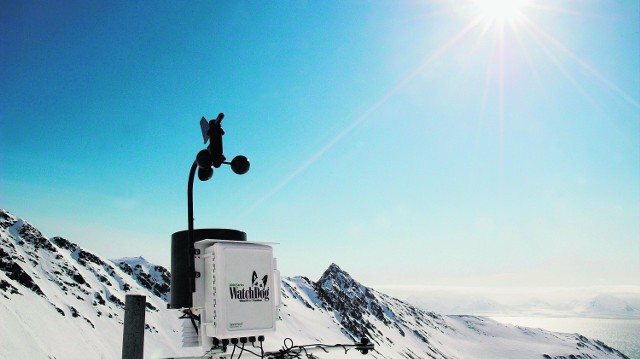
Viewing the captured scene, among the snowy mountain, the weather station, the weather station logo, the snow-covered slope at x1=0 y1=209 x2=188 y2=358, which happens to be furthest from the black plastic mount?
the snow-covered slope at x1=0 y1=209 x2=188 y2=358

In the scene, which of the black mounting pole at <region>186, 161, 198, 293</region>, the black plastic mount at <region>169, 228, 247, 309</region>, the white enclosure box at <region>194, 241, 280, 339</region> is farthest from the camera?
the black plastic mount at <region>169, 228, 247, 309</region>

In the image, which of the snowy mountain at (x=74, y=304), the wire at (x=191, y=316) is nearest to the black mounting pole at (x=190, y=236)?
the wire at (x=191, y=316)

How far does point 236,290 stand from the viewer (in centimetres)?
626

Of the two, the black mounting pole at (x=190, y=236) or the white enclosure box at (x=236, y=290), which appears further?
the black mounting pole at (x=190, y=236)

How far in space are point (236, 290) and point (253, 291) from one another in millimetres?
278

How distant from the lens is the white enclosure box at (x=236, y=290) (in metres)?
6.11

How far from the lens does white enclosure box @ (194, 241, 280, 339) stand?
20.1 feet

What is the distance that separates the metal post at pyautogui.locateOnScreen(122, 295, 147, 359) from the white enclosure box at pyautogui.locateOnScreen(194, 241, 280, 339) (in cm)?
102

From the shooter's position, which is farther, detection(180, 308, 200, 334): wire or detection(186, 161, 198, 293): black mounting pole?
detection(180, 308, 200, 334): wire

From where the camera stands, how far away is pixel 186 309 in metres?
6.64

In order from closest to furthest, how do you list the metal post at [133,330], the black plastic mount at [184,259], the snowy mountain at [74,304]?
1. the metal post at [133,330]
2. the black plastic mount at [184,259]
3. the snowy mountain at [74,304]

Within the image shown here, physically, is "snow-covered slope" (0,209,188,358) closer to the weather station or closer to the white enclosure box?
the weather station

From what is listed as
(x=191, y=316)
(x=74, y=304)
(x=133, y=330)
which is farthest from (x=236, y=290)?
(x=74, y=304)

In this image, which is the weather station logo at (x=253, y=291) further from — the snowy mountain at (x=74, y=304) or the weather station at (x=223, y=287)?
the snowy mountain at (x=74, y=304)
